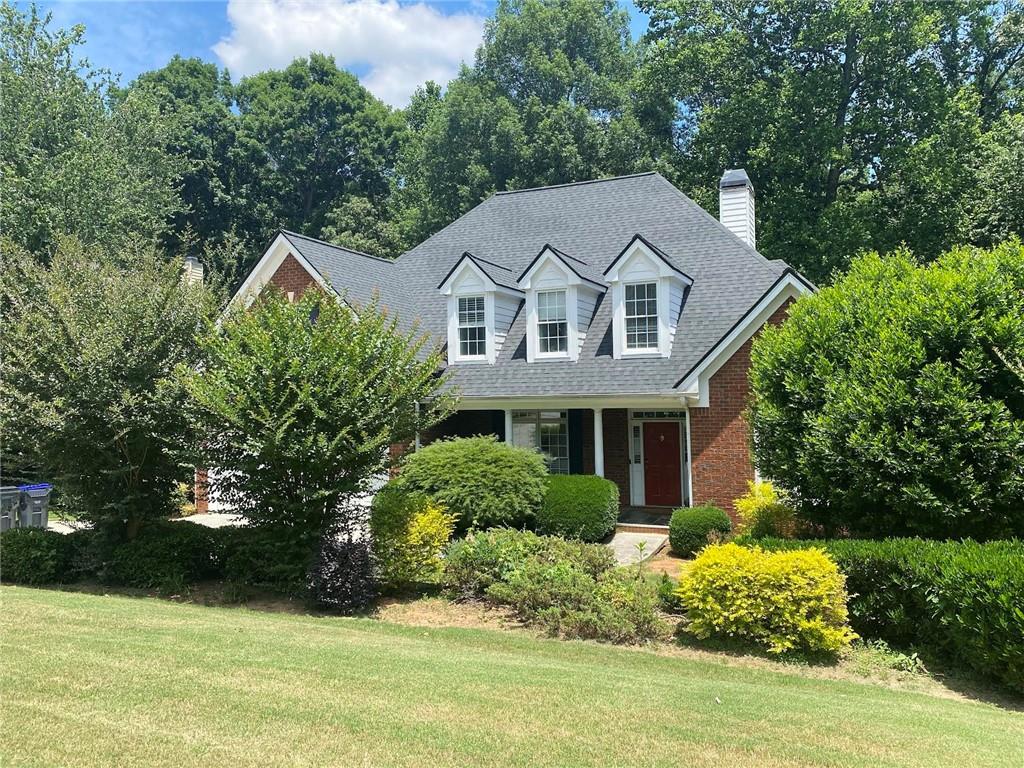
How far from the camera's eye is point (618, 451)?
60.3 ft

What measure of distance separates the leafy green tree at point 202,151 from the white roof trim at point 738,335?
37.0m

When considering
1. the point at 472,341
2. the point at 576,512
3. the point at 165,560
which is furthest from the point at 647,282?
the point at 165,560

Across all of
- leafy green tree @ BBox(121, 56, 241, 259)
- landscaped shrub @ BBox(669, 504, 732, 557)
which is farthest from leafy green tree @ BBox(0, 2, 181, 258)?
landscaped shrub @ BBox(669, 504, 732, 557)

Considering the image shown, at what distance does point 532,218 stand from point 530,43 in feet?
72.8

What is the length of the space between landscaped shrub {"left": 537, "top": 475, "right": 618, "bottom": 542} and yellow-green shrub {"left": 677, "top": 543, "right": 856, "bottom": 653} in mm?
5723

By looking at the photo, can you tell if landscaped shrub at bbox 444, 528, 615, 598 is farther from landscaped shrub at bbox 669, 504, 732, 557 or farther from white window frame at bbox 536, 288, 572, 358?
white window frame at bbox 536, 288, 572, 358

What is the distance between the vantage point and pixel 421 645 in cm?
782

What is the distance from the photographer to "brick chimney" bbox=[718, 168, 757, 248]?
20219mm

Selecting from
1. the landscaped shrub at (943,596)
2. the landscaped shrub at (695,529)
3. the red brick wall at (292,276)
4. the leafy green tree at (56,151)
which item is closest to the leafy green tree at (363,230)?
the leafy green tree at (56,151)

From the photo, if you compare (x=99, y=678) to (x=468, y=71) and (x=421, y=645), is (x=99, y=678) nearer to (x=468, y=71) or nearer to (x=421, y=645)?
(x=421, y=645)

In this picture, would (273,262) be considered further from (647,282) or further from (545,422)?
(647,282)

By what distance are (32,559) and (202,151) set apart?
132ft

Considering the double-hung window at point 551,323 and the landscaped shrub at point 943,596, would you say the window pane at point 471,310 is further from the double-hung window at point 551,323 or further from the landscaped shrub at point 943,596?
the landscaped shrub at point 943,596

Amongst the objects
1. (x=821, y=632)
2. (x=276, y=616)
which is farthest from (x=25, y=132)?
(x=821, y=632)
